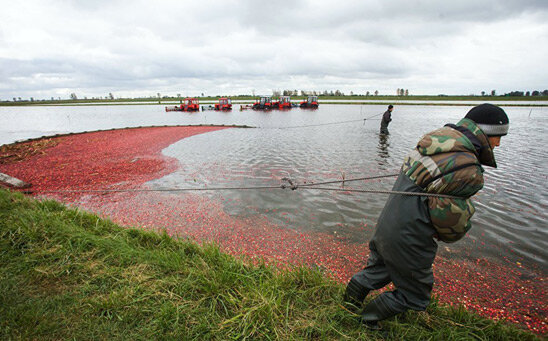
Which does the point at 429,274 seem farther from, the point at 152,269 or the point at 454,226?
the point at 152,269

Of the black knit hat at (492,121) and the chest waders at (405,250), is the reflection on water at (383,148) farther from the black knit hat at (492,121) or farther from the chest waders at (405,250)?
the chest waders at (405,250)

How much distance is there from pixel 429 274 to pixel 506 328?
1.37 m

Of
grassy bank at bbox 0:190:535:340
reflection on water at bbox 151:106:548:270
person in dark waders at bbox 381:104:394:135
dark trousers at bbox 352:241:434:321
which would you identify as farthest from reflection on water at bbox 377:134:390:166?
dark trousers at bbox 352:241:434:321

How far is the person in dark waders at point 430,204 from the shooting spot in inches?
71.2

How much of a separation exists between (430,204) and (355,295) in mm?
1344

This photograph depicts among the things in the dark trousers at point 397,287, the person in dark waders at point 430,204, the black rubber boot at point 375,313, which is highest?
the person in dark waders at point 430,204

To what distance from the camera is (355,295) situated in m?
2.58

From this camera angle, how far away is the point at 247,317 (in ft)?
7.79

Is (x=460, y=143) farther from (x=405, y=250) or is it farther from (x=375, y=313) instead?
(x=375, y=313)

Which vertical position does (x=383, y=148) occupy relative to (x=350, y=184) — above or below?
above

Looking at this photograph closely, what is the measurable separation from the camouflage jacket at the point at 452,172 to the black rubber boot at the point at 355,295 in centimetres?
101

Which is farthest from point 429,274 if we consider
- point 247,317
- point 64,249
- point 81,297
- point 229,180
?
point 229,180

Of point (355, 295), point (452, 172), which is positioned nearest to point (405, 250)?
point (452, 172)

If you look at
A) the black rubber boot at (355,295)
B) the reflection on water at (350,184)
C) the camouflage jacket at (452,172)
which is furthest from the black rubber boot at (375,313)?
the reflection on water at (350,184)
